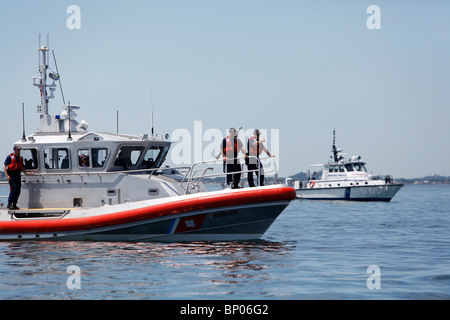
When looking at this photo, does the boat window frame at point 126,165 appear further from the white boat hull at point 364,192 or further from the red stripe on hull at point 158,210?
the white boat hull at point 364,192

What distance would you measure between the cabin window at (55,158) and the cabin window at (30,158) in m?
0.26

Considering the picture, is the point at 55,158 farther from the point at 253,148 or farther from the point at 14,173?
the point at 253,148

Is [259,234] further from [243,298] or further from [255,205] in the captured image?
[243,298]

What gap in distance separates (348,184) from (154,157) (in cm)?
3082

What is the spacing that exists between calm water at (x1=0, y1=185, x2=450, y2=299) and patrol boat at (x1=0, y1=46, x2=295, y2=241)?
0.35 meters

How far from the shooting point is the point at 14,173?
1292 cm

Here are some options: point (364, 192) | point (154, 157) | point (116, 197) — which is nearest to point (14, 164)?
point (116, 197)

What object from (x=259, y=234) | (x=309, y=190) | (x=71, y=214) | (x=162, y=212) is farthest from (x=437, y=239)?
(x=309, y=190)

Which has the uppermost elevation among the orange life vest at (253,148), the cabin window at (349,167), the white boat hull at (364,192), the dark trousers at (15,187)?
the orange life vest at (253,148)

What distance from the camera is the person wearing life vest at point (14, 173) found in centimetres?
1288

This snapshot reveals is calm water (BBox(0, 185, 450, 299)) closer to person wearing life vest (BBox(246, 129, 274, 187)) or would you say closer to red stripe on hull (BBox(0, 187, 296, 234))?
red stripe on hull (BBox(0, 187, 296, 234))

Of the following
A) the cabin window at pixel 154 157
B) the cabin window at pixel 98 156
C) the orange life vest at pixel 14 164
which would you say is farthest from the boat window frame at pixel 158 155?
the orange life vest at pixel 14 164

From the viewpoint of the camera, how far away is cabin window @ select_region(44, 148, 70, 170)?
13.4 metres

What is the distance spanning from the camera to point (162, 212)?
40.2 ft
